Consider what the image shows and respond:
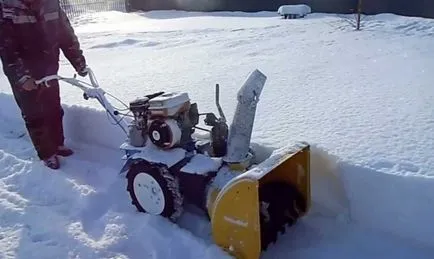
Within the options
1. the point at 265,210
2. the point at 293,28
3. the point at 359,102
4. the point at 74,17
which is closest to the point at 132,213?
the point at 265,210

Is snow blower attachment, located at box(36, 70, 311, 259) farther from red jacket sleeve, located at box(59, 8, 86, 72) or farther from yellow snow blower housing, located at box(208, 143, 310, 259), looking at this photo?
red jacket sleeve, located at box(59, 8, 86, 72)

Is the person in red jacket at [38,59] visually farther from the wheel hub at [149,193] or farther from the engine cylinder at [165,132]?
the engine cylinder at [165,132]

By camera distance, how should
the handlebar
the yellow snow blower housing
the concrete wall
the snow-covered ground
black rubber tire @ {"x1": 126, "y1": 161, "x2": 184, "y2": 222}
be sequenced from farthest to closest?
the concrete wall < the handlebar < black rubber tire @ {"x1": 126, "y1": 161, "x2": 184, "y2": 222} < the snow-covered ground < the yellow snow blower housing

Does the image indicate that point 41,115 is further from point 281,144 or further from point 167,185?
point 281,144

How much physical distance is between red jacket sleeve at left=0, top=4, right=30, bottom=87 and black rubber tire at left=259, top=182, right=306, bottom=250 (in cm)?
210

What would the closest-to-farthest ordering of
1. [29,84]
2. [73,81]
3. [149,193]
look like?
[149,193] < [73,81] < [29,84]

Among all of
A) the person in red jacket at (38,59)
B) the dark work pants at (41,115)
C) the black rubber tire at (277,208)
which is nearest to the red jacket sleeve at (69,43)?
the person in red jacket at (38,59)

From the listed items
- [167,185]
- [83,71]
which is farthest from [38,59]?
[167,185]

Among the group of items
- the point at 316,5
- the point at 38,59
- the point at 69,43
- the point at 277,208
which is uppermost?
the point at 316,5

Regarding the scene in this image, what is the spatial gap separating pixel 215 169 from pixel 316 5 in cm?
1287

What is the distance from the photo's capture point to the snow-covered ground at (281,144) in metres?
2.55

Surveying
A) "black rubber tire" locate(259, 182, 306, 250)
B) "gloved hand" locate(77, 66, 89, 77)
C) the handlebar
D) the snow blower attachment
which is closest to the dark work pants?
the handlebar

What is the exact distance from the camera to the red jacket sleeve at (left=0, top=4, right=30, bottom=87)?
11.6 feet

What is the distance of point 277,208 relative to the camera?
8.50 feet
